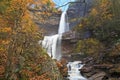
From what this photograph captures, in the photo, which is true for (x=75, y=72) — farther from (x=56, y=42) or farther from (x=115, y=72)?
(x=56, y=42)

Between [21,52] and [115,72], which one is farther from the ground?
[21,52]

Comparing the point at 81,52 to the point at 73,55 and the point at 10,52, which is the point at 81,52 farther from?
the point at 10,52

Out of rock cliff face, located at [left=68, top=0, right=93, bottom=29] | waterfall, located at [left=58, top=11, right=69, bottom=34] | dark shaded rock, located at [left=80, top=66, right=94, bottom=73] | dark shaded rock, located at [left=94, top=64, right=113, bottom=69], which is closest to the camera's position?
dark shaded rock, located at [left=94, top=64, right=113, bottom=69]

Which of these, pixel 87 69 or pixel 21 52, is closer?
pixel 21 52

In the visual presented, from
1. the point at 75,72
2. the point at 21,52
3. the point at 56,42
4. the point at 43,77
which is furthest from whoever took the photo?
the point at 56,42

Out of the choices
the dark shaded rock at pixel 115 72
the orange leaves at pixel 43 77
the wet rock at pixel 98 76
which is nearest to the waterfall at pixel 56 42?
the wet rock at pixel 98 76

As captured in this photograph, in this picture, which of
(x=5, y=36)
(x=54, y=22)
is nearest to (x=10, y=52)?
(x=5, y=36)

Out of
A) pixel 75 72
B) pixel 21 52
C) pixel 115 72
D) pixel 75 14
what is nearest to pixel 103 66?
pixel 115 72

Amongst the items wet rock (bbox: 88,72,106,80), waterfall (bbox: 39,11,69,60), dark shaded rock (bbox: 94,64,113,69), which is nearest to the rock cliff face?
waterfall (bbox: 39,11,69,60)

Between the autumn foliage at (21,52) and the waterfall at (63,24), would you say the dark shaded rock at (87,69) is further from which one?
the waterfall at (63,24)

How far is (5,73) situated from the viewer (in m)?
11.2

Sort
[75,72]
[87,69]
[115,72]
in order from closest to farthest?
[115,72], [87,69], [75,72]

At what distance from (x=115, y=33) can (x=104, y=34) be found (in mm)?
1432

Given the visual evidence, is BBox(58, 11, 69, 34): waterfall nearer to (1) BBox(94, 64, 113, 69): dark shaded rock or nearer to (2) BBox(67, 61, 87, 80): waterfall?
(2) BBox(67, 61, 87, 80): waterfall
